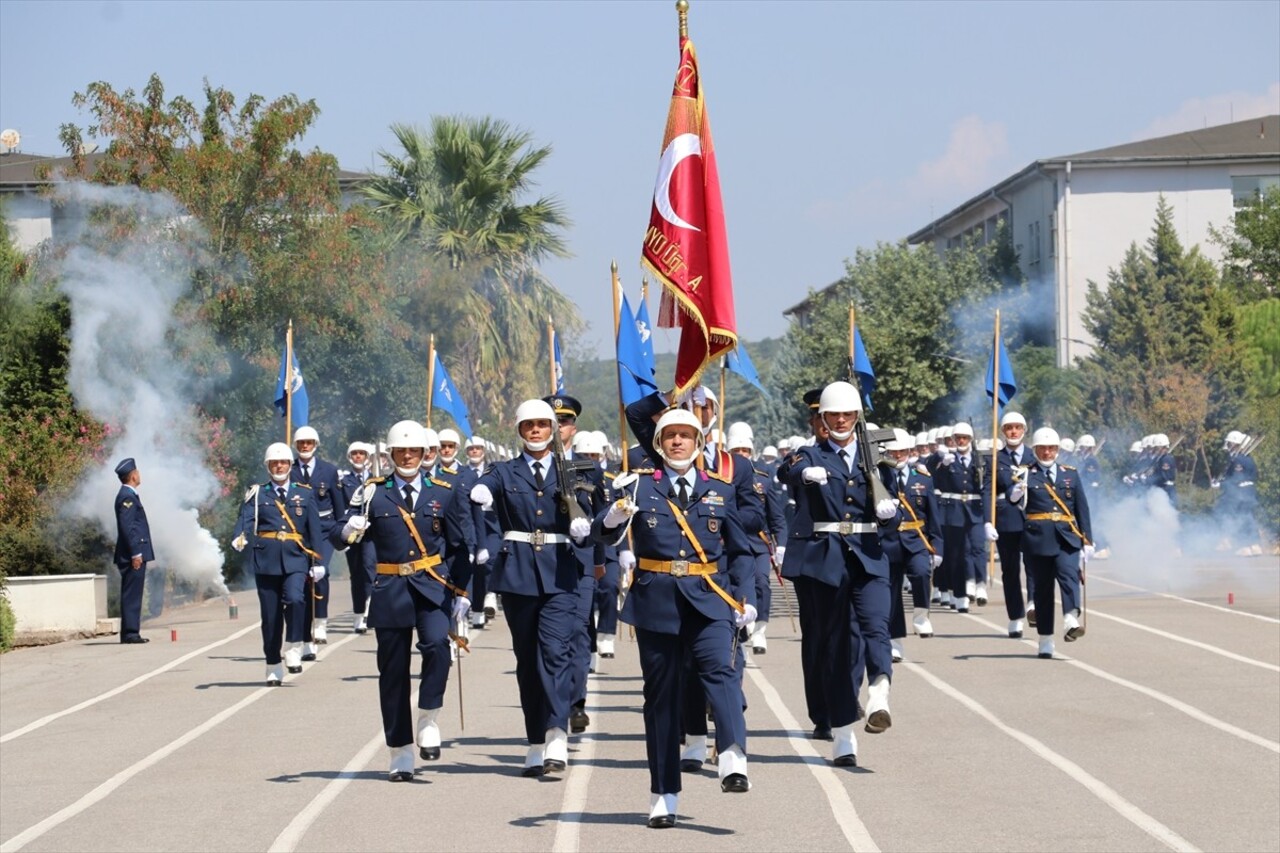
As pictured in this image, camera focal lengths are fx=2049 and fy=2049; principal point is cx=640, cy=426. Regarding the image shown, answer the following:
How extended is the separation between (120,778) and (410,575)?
2.02m

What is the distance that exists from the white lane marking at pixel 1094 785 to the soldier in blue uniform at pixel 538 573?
2.78 meters

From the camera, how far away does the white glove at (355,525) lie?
1192 centimetres

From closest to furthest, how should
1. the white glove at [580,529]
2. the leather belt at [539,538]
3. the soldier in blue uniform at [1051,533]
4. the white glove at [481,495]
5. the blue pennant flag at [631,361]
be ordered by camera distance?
the white glove at [580,529]
the white glove at [481,495]
the leather belt at [539,538]
the blue pennant flag at [631,361]
the soldier in blue uniform at [1051,533]

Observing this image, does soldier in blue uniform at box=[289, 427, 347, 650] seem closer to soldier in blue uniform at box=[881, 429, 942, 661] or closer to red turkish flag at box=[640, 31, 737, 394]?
soldier in blue uniform at box=[881, 429, 942, 661]

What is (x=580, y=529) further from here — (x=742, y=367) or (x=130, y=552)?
(x=130, y=552)

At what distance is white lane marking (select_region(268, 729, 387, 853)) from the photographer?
30.9 feet

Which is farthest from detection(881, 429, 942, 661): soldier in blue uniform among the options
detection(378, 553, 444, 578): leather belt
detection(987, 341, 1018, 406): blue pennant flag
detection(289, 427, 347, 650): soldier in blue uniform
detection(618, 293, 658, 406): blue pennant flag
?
detection(289, 427, 347, 650): soldier in blue uniform

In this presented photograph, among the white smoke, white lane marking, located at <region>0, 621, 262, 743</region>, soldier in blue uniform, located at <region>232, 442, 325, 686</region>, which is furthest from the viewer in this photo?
the white smoke

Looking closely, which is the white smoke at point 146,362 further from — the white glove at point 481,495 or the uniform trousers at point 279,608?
the white glove at point 481,495

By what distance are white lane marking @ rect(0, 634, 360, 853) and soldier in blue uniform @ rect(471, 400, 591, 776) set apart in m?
2.33

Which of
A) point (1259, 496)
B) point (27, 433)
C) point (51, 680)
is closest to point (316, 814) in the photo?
point (51, 680)

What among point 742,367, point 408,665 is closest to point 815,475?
point 408,665

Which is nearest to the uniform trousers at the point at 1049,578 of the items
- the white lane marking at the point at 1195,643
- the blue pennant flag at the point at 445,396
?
the white lane marking at the point at 1195,643

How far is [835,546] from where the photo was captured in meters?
11.8
